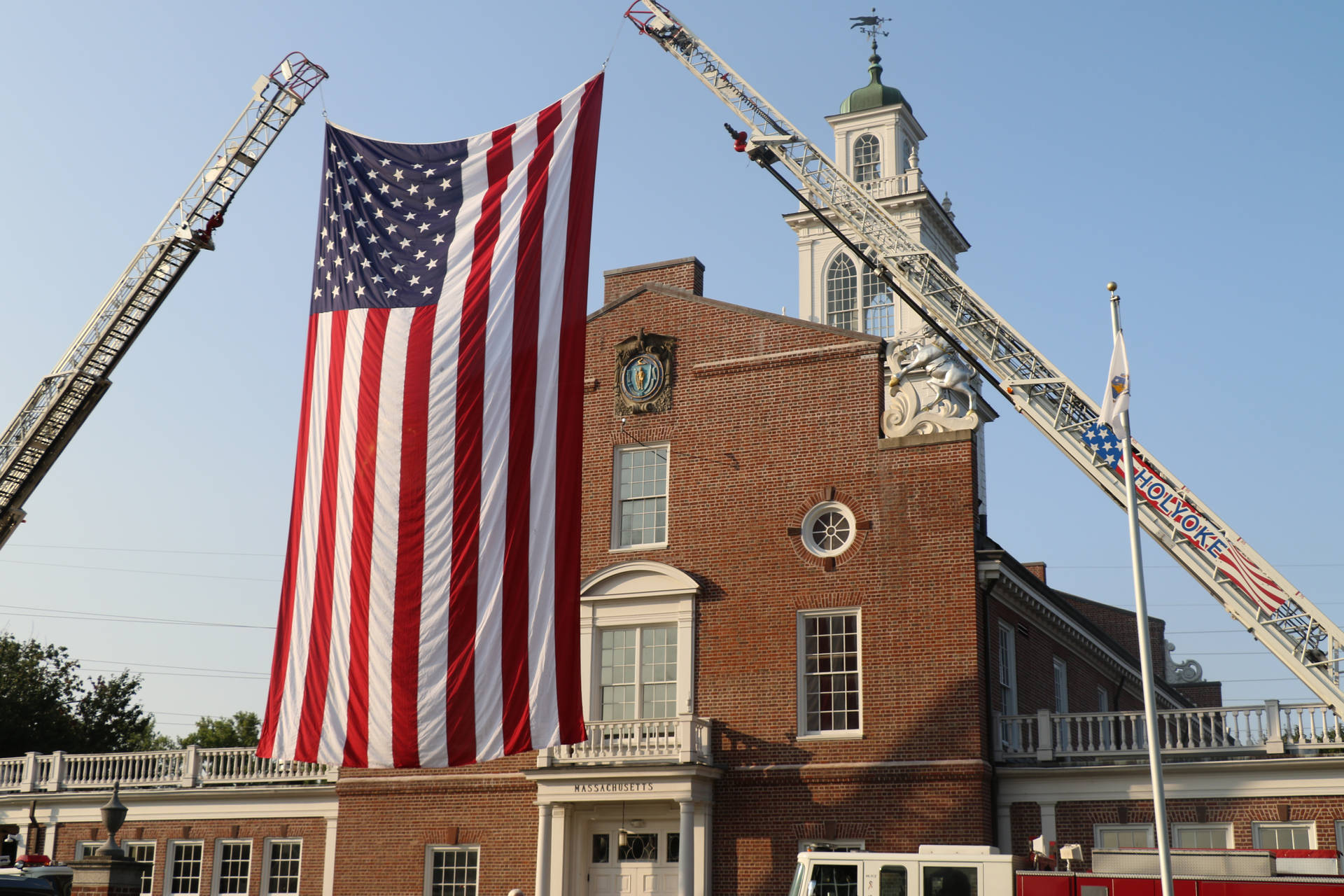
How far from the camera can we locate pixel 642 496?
28375 millimetres

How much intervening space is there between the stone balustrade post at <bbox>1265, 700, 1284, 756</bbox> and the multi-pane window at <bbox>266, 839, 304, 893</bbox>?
67.1ft

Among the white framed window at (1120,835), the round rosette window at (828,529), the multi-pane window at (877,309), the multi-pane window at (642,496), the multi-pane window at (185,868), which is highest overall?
the multi-pane window at (877,309)

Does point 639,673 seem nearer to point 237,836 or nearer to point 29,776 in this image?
point 237,836

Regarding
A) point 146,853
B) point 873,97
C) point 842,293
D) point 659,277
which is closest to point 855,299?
point 842,293

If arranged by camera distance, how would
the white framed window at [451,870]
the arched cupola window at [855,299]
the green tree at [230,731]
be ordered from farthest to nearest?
1. the green tree at [230,731]
2. the arched cupola window at [855,299]
3. the white framed window at [451,870]

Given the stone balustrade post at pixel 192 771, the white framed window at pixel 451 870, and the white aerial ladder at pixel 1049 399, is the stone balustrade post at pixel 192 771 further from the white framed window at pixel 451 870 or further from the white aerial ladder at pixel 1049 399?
the white aerial ladder at pixel 1049 399

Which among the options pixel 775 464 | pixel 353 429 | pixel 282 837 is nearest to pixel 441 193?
pixel 353 429

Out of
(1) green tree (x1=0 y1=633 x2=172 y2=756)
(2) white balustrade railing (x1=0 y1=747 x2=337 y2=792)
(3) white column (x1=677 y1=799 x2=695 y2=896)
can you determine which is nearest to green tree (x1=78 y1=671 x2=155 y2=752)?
(1) green tree (x1=0 y1=633 x2=172 y2=756)

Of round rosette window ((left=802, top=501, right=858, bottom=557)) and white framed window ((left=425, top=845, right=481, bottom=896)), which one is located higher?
round rosette window ((left=802, top=501, right=858, bottom=557))

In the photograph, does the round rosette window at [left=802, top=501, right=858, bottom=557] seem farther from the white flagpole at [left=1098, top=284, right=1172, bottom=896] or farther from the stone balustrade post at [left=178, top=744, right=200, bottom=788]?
the stone balustrade post at [left=178, top=744, right=200, bottom=788]

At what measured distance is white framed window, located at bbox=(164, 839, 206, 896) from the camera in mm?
30984

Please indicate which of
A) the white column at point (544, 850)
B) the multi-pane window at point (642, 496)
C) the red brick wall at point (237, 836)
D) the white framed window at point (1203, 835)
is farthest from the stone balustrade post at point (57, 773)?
the white framed window at point (1203, 835)

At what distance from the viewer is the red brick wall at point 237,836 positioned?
29.6m

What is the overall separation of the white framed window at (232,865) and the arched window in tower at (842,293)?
83.5 ft
